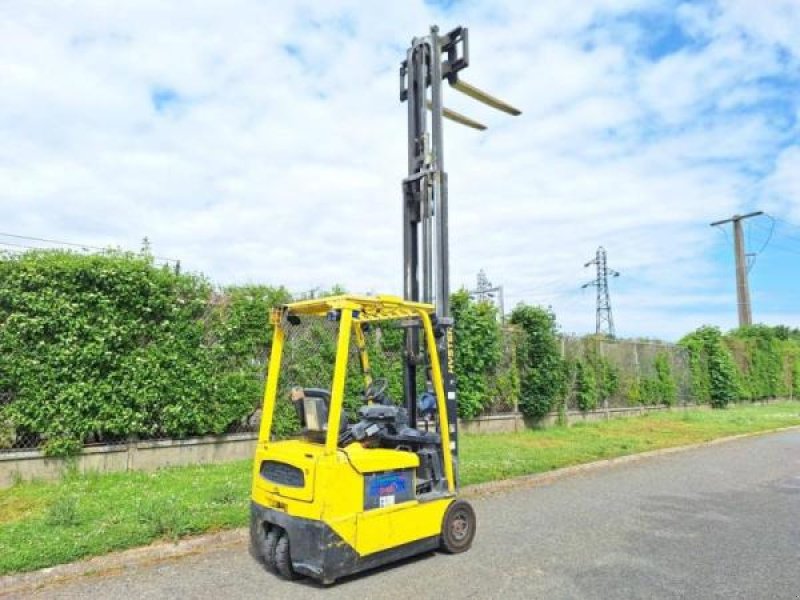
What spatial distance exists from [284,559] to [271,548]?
0.22m

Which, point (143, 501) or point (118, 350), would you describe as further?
point (118, 350)

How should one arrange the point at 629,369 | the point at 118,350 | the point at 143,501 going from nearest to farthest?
the point at 143,501, the point at 118,350, the point at 629,369

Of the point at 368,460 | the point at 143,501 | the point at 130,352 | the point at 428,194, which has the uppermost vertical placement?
the point at 428,194

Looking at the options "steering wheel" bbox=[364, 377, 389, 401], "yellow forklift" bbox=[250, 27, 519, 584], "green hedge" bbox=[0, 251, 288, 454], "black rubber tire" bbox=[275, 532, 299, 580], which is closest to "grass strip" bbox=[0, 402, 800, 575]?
"green hedge" bbox=[0, 251, 288, 454]

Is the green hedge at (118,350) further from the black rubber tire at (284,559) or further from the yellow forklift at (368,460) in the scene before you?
the black rubber tire at (284,559)

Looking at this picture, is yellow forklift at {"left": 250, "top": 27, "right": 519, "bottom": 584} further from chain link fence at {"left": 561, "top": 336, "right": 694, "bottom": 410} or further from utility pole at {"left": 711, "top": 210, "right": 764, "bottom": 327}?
utility pole at {"left": 711, "top": 210, "right": 764, "bottom": 327}

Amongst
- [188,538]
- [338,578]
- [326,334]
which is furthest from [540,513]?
[326,334]

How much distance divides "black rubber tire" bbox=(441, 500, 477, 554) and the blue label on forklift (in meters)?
0.54

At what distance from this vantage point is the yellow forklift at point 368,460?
4.63 meters

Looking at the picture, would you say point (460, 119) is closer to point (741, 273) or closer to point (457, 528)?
point (457, 528)

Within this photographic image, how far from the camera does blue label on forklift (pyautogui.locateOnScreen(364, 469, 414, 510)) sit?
4863mm

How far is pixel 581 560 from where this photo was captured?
534 centimetres

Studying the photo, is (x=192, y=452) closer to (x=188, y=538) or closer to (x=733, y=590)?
(x=188, y=538)

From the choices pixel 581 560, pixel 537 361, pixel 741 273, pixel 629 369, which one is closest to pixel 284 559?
pixel 581 560
